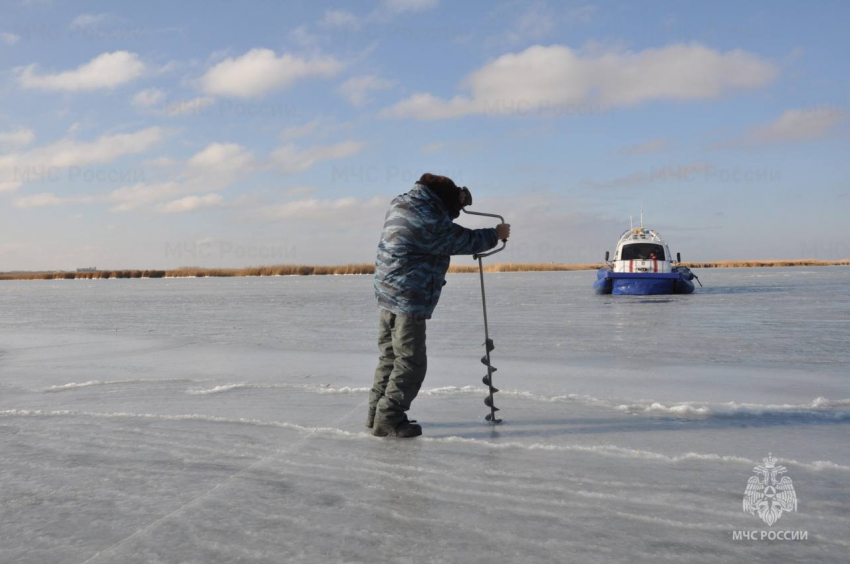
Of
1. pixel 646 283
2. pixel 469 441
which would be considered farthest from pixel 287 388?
pixel 646 283

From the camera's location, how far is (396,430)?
3.78 meters

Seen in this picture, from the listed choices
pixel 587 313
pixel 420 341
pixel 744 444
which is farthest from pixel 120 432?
pixel 587 313

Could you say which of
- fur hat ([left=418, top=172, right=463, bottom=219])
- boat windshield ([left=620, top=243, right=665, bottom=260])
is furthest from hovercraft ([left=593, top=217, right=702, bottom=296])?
fur hat ([left=418, top=172, right=463, bottom=219])

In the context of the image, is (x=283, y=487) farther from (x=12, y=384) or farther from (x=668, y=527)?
(x=12, y=384)

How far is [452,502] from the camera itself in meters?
2.67

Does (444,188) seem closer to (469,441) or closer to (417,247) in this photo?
(417,247)

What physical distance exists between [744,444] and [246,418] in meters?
3.03

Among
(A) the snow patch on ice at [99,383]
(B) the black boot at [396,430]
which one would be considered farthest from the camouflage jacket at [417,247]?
(A) the snow patch on ice at [99,383]

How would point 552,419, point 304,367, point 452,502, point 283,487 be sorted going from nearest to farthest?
point 452,502 < point 283,487 < point 552,419 < point 304,367

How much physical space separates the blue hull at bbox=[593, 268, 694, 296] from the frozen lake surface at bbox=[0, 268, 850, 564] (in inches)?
646

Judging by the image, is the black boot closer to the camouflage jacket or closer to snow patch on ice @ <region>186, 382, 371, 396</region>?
the camouflage jacket

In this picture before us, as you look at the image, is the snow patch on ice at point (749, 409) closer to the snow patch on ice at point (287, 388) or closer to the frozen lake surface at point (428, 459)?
the frozen lake surface at point (428, 459)

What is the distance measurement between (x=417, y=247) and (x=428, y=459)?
47.0 inches

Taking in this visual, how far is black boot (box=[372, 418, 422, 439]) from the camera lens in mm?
3777
